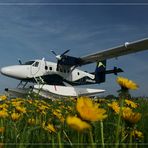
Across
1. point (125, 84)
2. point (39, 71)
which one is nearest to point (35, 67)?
point (39, 71)

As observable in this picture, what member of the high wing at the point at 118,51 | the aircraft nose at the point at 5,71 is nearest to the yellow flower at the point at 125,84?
the aircraft nose at the point at 5,71

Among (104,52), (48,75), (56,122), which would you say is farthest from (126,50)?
(56,122)

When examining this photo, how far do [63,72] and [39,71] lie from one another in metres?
3.11

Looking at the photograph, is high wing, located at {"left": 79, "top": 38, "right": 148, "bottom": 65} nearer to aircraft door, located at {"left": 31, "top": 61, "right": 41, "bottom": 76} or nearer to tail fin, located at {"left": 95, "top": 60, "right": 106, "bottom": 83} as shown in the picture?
tail fin, located at {"left": 95, "top": 60, "right": 106, "bottom": 83}

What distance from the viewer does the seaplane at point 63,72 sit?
85.6 ft

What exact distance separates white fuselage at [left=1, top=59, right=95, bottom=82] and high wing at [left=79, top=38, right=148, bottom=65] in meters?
1.50

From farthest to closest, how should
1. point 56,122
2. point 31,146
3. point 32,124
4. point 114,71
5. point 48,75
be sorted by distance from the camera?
point 114,71, point 48,75, point 56,122, point 32,124, point 31,146

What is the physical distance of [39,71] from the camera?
27703mm

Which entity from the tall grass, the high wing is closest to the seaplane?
the high wing

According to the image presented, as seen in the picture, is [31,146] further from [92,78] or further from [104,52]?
[92,78]

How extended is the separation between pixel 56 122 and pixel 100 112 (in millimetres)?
1743

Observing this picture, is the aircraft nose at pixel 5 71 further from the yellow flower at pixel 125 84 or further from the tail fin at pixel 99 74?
the yellow flower at pixel 125 84

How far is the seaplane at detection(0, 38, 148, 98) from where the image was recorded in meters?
26.1

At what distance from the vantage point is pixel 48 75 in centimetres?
2855
